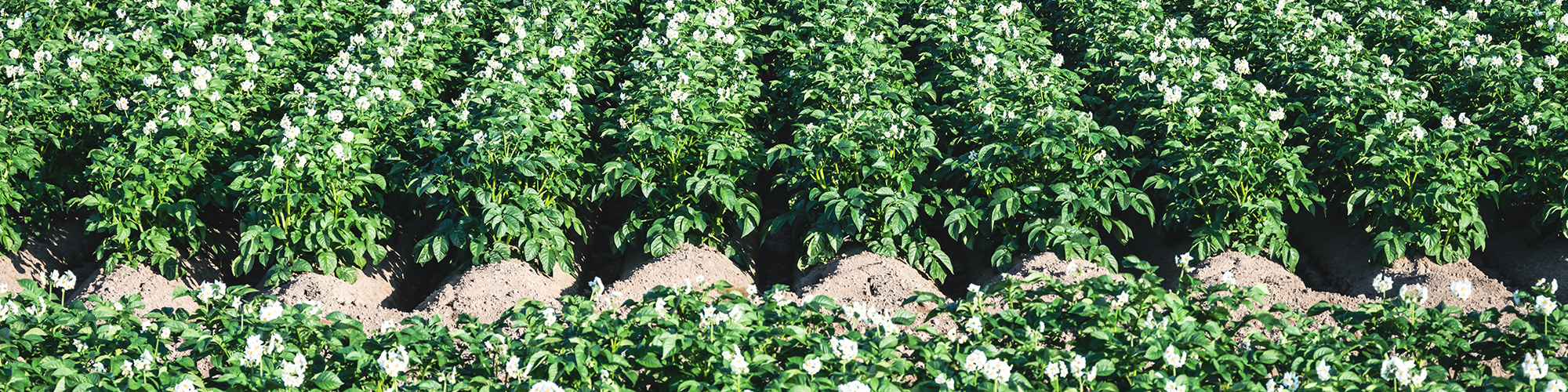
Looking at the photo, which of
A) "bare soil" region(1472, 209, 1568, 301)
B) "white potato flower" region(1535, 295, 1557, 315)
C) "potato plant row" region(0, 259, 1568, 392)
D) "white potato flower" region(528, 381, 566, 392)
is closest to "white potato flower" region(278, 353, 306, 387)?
"potato plant row" region(0, 259, 1568, 392)

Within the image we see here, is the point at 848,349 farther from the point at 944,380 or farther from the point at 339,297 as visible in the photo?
the point at 339,297

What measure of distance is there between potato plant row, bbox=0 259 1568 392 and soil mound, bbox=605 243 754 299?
145 cm

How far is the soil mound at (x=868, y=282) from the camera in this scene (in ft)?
16.7

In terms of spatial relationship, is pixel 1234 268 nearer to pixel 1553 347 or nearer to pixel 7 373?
pixel 1553 347

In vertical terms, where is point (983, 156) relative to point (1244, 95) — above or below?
below

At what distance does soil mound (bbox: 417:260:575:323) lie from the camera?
16.9 feet

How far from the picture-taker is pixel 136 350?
370 centimetres

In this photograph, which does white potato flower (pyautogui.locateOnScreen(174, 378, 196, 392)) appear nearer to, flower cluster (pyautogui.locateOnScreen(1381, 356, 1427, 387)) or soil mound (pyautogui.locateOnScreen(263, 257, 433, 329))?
soil mound (pyautogui.locateOnScreen(263, 257, 433, 329))

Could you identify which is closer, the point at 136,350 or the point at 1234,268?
the point at 136,350

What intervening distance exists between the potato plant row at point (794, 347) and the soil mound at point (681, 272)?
1446 mm

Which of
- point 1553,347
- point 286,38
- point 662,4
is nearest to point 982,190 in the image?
point 1553,347

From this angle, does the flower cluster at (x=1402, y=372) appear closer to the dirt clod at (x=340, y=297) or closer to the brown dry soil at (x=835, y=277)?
the brown dry soil at (x=835, y=277)

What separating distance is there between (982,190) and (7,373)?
4.05 meters

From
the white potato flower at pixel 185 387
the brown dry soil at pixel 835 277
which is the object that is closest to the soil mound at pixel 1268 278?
the brown dry soil at pixel 835 277
